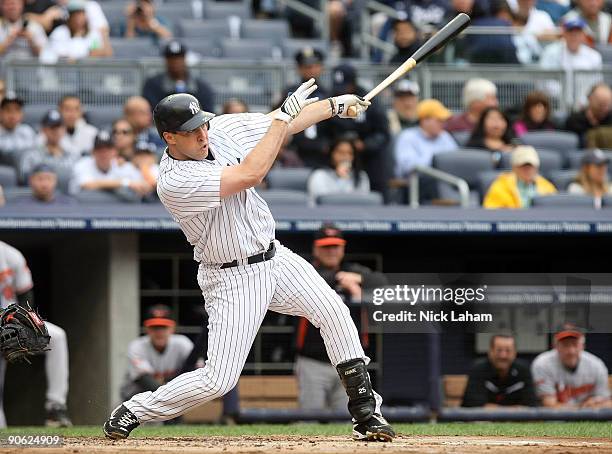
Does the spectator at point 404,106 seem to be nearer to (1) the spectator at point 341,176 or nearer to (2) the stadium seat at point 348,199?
(1) the spectator at point 341,176

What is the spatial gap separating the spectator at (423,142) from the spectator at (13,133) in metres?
3.01

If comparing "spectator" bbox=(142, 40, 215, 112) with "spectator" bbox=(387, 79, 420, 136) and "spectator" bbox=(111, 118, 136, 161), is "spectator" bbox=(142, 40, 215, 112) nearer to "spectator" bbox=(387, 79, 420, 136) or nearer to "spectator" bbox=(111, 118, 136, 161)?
"spectator" bbox=(111, 118, 136, 161)

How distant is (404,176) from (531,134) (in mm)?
1495

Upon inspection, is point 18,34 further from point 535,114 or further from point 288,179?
point 535,114

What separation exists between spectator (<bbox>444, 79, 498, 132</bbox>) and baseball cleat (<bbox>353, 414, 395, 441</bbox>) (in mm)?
5877

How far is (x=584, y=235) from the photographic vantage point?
32.6 ft

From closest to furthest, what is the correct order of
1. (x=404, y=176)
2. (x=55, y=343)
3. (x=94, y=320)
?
(x=55, y=343) → (x=94, y=320) → (x=404, y=176)

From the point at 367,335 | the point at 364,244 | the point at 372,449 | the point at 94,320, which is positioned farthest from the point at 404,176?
the point at 372,449

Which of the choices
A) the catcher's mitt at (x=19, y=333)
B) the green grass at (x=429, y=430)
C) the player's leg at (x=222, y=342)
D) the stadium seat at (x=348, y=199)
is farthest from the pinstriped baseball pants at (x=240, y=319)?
the stadium seat at (x=348, y=199)

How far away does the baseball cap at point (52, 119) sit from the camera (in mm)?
10477

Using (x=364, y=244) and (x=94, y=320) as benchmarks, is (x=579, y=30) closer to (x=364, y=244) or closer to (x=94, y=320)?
(x=364, y=244)

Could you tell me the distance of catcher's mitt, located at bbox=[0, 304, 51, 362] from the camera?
638 centimetres

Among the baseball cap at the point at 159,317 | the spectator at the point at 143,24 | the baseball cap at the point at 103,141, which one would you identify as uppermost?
the spectator at the point at 143,24

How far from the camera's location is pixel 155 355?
30.6 feet
